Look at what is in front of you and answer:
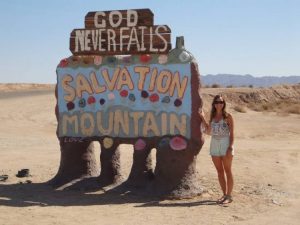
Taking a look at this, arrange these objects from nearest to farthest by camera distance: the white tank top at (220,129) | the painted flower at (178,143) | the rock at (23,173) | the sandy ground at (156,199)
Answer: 1. the sandy ground at (156,199)
2. the white tank top at (220,129)
3. the painted flower at (178,143)
4. the rock at (23,173)

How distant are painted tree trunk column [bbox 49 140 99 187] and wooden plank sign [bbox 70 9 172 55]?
168 centimetres

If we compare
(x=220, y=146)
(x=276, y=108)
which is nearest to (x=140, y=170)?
(x=220, y=146)

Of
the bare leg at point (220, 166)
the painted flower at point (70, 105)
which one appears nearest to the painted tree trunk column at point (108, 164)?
the painted flower at point (70, 105)

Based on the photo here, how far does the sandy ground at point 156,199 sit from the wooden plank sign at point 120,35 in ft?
8.17

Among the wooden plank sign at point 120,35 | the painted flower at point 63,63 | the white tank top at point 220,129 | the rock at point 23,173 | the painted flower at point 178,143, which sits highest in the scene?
the wooden plank sign at point 120,35

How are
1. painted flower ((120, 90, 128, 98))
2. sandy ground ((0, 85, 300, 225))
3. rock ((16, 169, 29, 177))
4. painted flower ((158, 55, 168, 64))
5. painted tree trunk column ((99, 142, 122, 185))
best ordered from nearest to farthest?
sandy ground ((0, 85, 300, 225))
painted flower ((158, 55, 168, 64))
painted flower ((120, 90, 128, 98))
painted tree trunk column ((99, 142, 122, 185))
rock ((16, 169, 29, 177))

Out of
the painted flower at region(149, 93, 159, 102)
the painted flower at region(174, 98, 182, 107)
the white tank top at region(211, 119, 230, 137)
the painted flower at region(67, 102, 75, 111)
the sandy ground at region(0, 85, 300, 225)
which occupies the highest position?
the painted flower at region(149, 93, 159, 102)

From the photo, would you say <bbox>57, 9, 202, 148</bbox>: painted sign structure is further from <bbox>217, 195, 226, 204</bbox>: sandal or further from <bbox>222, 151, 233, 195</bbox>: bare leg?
<bbox>217, 195, 226, 204</bbox>: sandal

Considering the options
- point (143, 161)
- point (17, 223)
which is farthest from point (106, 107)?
point (17, 223)

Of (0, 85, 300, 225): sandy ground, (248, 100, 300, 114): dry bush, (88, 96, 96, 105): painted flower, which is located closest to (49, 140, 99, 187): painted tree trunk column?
(0, 85, 300, 225): sandy ground

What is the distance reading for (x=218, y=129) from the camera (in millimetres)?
7996

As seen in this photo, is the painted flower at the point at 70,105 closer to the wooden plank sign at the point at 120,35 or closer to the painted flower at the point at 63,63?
the painted flower at the point at 63,63

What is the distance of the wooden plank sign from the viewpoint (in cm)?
885

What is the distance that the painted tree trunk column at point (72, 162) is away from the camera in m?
9.48
